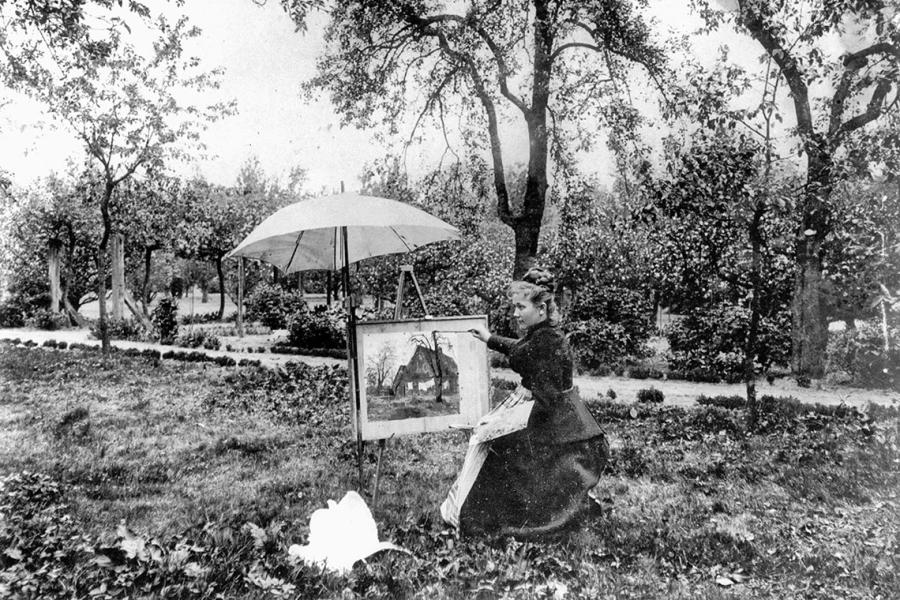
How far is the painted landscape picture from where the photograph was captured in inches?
173

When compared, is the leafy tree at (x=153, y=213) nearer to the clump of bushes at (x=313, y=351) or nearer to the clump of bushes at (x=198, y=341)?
the clump of bushes at (x=198, y=341)

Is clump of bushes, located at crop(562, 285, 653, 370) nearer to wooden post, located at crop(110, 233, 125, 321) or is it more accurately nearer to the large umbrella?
the large umbrella

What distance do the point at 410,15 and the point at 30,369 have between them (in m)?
9.38

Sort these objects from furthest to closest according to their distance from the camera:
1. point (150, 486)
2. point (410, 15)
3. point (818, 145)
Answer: point (410, 15) < point (818, 145) < point (150, 486)

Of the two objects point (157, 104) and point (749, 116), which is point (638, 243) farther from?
point (157, 104)

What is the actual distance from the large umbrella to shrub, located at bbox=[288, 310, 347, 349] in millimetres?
10852

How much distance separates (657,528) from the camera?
4.06 meters

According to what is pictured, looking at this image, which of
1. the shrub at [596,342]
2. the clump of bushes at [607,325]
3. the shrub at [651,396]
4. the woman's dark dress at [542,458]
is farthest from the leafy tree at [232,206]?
the woman's dark dress at [542,458]

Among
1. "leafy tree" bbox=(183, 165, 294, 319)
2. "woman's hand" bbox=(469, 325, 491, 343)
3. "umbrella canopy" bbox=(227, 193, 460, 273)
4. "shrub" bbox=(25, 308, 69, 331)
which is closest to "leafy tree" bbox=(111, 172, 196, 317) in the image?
"leafy tree" bbox=(183, 165, 294, 319)

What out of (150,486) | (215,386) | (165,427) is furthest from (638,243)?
(150,486)

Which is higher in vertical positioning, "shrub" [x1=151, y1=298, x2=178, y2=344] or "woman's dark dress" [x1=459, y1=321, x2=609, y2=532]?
"shrub" [x1=151, y1=298, x2=178, y2=344]

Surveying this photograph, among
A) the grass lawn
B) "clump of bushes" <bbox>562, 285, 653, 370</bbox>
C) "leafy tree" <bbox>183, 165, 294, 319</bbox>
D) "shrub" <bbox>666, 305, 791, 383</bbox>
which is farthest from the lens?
"leafy tree" <bbox>183, 165, 294, 319</bbox>

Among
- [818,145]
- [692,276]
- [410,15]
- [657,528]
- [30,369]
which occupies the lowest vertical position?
[657,528]

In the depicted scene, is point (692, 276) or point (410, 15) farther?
point (692, 276)
